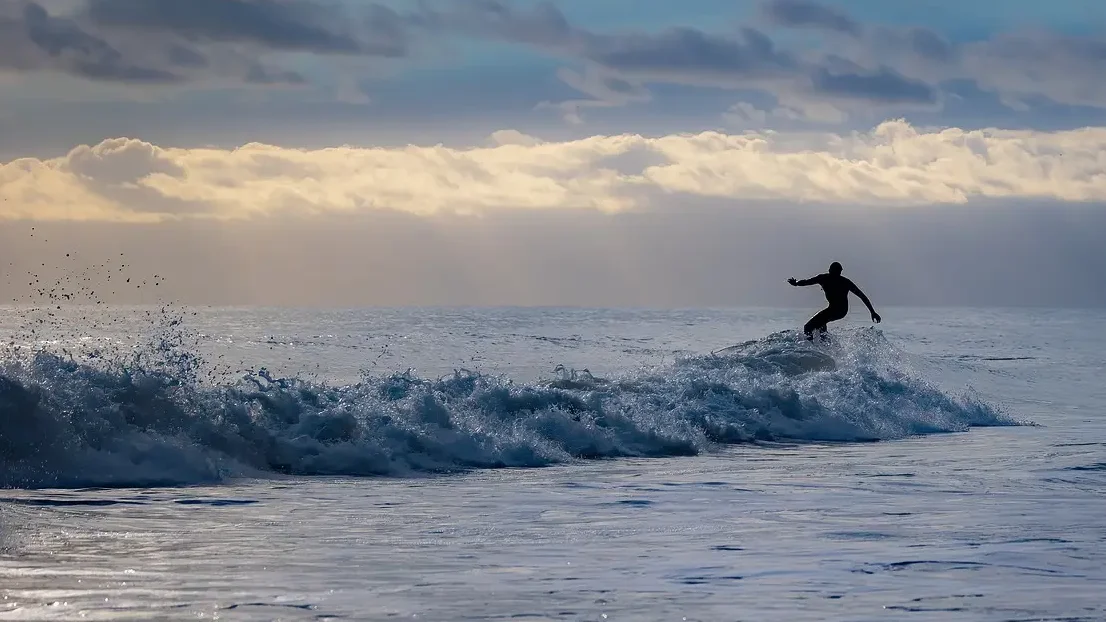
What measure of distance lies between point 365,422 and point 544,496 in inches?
130

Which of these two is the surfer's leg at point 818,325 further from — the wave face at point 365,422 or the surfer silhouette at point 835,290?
the wave face at point 365,422

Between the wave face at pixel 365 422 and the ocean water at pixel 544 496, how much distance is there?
0.03 meters

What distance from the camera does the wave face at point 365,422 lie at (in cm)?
1103

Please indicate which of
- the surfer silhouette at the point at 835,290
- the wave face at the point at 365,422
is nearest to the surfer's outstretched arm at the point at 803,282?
the surfer silhouette at the point at 835,290

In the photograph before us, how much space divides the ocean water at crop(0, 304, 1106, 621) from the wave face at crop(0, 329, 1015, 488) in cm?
3

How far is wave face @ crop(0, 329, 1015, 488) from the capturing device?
11.0m

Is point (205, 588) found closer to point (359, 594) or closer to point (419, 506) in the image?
point (359, 594)

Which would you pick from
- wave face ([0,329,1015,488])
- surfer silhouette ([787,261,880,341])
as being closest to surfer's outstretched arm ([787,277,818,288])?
surfer silhouette ([787,261,880,341])

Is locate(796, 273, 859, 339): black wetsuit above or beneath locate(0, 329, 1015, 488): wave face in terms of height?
Result: above

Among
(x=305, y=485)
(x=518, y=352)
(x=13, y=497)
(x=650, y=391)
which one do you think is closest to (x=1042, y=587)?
(x=305, y=485)

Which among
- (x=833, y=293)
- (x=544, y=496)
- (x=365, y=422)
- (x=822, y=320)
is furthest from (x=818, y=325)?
(x=544, y=496)

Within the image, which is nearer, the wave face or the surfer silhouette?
the wave face

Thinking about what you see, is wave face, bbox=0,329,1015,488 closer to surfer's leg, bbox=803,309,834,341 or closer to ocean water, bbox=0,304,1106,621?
ocean water, bbox=0,304,1106,621

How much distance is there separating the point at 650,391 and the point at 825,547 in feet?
30.1
